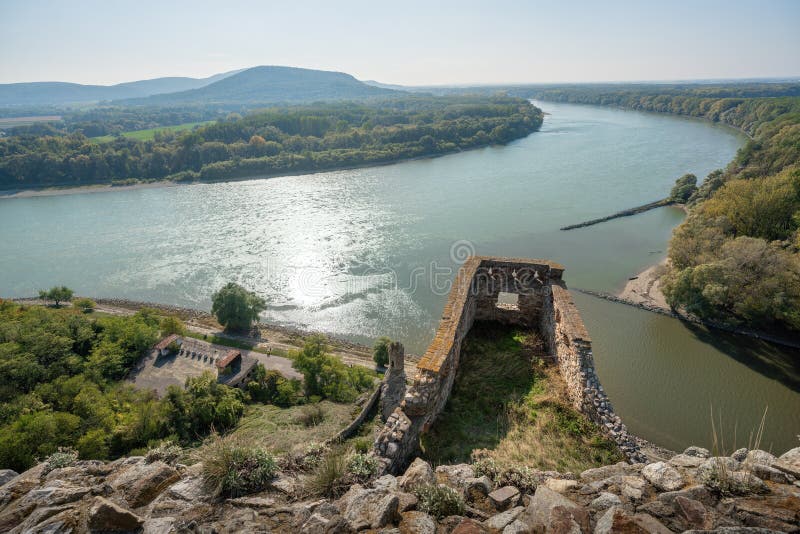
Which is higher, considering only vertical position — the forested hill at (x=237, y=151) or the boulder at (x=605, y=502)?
the forested hill at (x=237, y=151)


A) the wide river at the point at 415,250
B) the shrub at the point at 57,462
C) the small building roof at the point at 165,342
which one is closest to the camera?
the shrub at the point at 57,462

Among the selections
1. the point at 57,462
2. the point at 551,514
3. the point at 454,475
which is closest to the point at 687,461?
the point at 551,514

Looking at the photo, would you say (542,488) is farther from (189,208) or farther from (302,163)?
(302,163)

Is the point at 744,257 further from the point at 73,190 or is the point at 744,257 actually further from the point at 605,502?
the point at 73,190

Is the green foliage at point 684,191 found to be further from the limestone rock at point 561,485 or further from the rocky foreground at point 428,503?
the limestone rock at point 561,485

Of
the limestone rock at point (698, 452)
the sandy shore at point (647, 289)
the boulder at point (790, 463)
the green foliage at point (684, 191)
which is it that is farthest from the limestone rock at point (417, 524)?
the green foliage at point (684, 191)

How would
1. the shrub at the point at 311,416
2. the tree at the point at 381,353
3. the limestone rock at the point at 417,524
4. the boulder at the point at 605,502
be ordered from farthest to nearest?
1. the tree at the point at 381,353
2. the shrub at the point at 311,416
3. the boulder at the point at 605,502
4. the limestone rock at the point at 417,524

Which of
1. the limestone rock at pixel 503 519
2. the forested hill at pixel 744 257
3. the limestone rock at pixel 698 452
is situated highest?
the limestone rock at pixel 503 519

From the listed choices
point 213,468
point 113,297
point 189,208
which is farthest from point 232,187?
point 213,468
